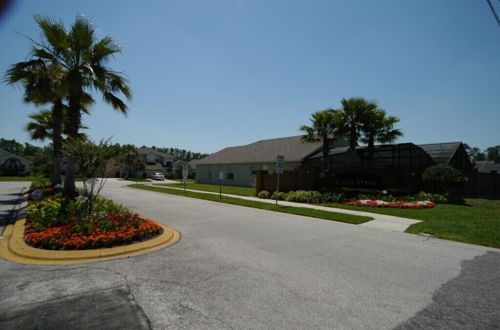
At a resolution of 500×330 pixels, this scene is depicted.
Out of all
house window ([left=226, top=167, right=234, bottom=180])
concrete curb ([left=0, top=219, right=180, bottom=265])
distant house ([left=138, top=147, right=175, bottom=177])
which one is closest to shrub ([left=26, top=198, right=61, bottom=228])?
concrete curb ([left=0, top=219, right=180, bottom=265])

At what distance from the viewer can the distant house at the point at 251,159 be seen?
25969 mm

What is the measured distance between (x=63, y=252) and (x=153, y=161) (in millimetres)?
64622

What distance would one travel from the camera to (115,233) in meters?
6.10

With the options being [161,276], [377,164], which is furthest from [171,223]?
[377,164]

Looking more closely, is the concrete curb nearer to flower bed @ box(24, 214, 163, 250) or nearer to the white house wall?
flower bed @ box(24, 214, 163, 250)

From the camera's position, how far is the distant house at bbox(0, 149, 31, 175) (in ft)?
169

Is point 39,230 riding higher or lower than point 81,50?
lower

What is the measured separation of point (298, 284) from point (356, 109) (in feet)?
56.8

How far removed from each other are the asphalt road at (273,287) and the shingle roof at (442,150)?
1819cm

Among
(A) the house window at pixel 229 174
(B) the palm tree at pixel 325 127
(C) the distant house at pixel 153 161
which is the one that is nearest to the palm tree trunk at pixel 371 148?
(B) the palm tree at pixel 325 127

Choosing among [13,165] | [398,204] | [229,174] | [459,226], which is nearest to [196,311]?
[459,226]

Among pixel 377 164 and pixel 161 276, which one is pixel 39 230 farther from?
pixel 377 164

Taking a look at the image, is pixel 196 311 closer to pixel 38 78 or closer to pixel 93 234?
pixel 93 234

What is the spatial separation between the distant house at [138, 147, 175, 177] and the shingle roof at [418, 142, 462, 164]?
171ft
